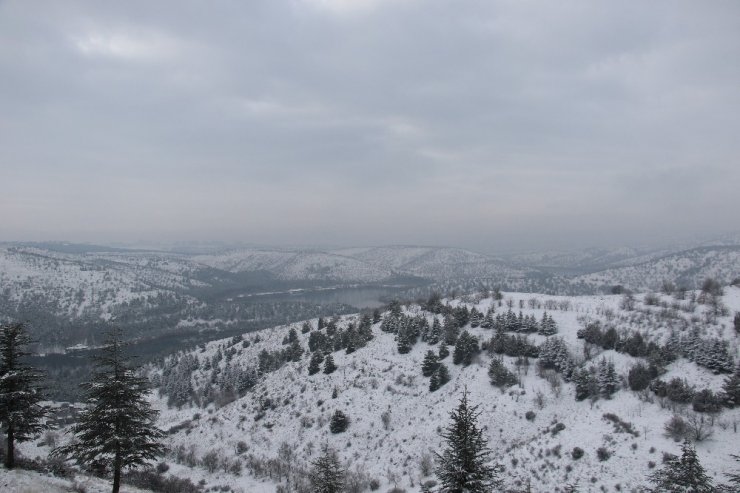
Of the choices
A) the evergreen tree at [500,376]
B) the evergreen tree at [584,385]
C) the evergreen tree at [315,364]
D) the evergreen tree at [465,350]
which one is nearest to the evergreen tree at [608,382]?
the evergreen tree at [584,385]

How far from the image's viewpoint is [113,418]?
22.7 metres

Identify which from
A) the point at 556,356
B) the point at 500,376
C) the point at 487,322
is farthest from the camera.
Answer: the point at 487,322

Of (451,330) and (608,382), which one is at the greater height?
(451,330)

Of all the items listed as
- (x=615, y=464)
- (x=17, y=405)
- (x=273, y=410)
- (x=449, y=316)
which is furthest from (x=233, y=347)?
(x=615, y=464)

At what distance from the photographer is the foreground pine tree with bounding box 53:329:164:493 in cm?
2281

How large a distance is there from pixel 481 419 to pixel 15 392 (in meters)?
45.9

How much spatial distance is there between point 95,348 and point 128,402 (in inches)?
A: 8520

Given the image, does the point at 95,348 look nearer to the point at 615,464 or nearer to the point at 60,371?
the point at 60,371

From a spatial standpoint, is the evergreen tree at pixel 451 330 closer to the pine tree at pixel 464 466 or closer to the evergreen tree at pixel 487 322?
the evergreen tree at pixel 487 322

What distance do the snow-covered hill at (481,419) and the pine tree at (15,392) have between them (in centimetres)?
2620

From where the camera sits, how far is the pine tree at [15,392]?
25.7 m

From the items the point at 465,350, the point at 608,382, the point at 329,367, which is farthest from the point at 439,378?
the point at 608,382

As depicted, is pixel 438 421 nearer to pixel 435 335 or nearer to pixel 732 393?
pixel 435 335

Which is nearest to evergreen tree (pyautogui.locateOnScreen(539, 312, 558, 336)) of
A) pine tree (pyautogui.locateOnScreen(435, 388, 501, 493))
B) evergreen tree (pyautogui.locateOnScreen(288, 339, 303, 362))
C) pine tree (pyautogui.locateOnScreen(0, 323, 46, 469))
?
evergreen tree (pyautogui.locateOnScreen(288, 339, 303, 362))
